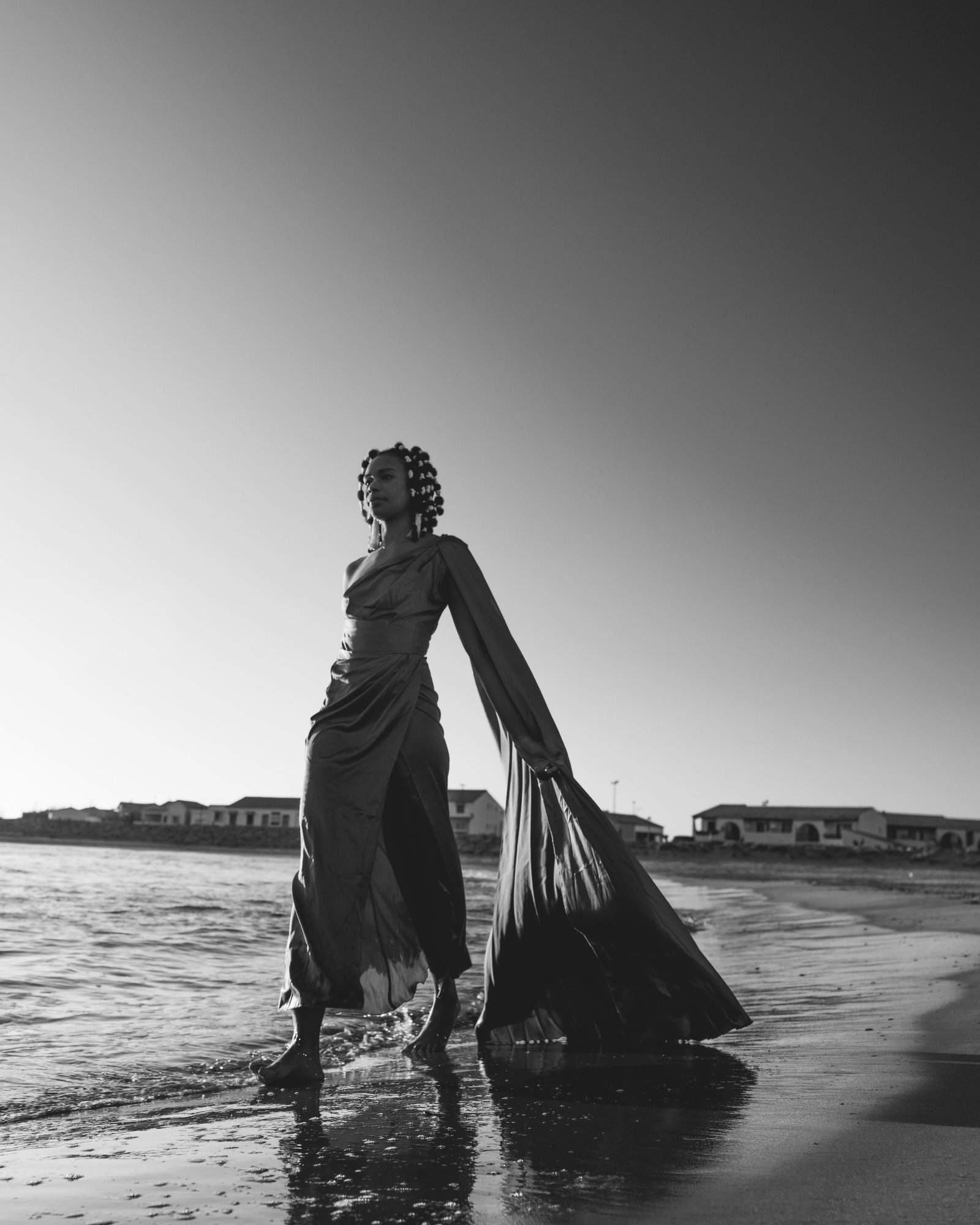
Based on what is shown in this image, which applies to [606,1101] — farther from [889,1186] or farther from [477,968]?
[477,968]

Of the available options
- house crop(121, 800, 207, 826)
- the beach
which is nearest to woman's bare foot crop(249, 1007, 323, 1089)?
the beach

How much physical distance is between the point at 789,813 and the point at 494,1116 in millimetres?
95495

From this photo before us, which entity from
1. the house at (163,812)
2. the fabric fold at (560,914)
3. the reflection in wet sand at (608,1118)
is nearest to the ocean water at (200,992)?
the fabric fold at (560,914)

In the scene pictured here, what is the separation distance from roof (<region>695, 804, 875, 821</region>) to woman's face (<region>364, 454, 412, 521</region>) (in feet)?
307

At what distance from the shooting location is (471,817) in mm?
97750

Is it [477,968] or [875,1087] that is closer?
[875,1087]

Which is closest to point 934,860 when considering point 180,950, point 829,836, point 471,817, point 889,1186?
point 829,836

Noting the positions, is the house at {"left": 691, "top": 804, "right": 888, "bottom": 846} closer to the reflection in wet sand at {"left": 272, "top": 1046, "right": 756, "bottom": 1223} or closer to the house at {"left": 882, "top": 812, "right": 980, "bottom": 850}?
the house at {"left": 882, "top": 812, "right": 980, "bottom": 850}

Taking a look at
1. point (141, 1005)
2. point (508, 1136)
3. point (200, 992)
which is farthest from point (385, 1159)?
point (200, 992)

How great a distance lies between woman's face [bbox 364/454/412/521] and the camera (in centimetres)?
403

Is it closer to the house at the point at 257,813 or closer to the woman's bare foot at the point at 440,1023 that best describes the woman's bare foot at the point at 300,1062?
the woman's bare foot at the point at 440,1023

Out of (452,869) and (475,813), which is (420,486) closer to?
(452,869)

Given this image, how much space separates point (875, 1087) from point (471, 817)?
9692 centimetres

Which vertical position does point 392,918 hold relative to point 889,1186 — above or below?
above
